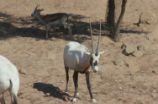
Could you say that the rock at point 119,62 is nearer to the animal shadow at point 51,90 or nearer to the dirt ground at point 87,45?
the dirt ground at point 87,45

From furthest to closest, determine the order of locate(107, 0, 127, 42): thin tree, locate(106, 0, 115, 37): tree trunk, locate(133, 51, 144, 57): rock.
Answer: locate(106, 0, 115, 37): tree trunk < locate(107, 0, 127, 42): thin tree < locate(133, 51, 144, 57): rock

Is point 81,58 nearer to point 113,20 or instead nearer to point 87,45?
point 87,45

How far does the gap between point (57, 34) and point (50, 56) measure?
2.91 metres

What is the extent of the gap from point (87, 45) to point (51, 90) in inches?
177

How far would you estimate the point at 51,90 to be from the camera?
9.03 meters

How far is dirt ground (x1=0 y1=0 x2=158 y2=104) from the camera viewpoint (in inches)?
352

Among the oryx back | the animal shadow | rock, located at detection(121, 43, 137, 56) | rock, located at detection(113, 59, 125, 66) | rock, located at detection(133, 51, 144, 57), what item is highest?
the oryx back

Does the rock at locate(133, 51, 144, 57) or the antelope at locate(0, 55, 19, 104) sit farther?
the rock at locate(133, 51, 144, 57)

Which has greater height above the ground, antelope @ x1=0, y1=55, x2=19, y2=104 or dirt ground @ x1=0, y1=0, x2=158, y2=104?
antelope @ x1=0, y1=55, x2=19, y2=104

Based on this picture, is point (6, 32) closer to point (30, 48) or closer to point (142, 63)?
point (30, 48)

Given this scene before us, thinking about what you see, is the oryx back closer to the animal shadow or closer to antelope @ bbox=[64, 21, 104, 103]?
antelope @ bbox=[64, 21, 104, 103]

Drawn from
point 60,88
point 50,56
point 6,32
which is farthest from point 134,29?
point 60,88

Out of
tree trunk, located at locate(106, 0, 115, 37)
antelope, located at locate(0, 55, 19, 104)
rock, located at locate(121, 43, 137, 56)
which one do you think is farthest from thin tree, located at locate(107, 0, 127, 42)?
antelope, located at locate(0, 55, 19, 104)

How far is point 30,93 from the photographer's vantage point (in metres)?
8.77
